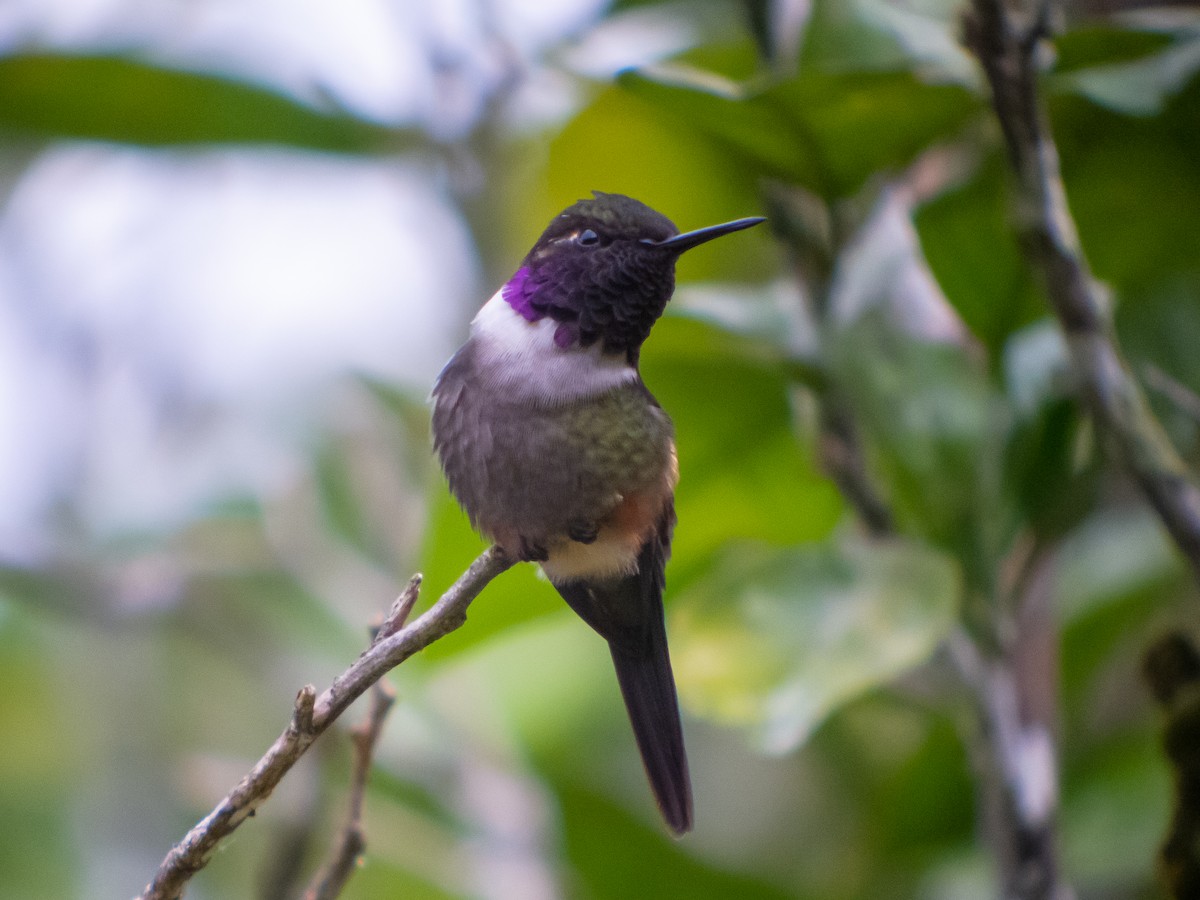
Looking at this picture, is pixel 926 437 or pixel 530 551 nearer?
pixel 530 551

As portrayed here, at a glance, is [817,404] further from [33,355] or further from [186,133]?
[33,355]

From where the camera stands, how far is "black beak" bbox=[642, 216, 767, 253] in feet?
2.75

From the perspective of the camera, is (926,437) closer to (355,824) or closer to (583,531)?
(583,531)

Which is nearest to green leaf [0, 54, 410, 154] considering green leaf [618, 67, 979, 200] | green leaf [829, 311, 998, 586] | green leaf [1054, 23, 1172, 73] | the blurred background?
the blurred background

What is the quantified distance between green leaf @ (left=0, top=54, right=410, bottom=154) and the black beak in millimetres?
1474

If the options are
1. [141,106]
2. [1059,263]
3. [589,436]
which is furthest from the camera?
[141,106]

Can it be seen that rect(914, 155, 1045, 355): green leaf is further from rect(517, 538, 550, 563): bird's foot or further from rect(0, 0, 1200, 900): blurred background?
rect(517, 538, 550, 563): bird's foot

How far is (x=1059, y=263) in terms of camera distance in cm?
138

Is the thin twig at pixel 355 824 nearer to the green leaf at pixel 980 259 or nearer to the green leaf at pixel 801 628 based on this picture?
the green leaf at pixel 801 628

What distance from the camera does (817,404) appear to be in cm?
171

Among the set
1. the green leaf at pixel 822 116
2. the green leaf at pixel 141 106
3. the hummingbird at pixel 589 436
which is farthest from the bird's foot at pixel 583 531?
the green leaf at pixel 141 106

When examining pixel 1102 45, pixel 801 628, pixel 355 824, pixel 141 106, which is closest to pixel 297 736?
→ pixel 355 824

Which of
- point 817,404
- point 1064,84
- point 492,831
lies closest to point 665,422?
point 817,404

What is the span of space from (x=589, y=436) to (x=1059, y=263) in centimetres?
71
